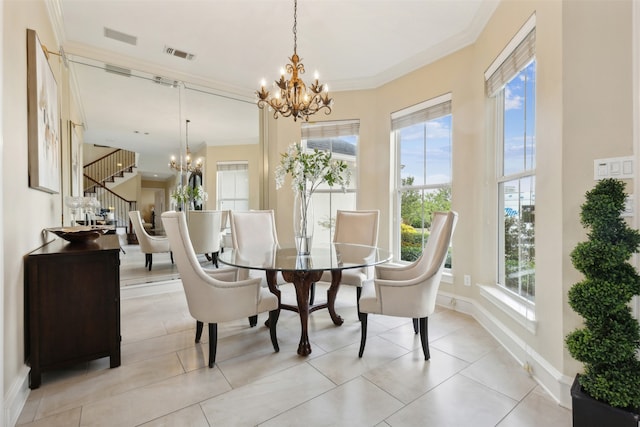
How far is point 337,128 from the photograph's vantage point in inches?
172

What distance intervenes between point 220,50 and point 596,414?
4.19 meters

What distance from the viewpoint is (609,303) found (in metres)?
1.31

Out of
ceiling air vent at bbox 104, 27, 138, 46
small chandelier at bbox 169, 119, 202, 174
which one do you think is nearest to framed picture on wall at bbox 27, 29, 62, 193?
ceiling air vent at bbox 104, 27, 138, 46

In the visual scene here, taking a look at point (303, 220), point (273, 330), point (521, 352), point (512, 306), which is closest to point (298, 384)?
point (273, 330)

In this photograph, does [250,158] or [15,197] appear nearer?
[15,197]

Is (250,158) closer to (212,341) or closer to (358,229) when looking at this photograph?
(358,229)

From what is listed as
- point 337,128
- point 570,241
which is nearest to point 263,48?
point 337,128

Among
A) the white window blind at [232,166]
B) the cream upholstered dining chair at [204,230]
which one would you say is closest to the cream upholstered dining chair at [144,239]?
the cream upholstered dining chair at [204,230]

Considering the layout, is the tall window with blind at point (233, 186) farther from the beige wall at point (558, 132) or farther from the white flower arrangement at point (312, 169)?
the beige wall at point (558, 132)

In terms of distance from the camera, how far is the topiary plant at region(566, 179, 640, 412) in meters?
1.31

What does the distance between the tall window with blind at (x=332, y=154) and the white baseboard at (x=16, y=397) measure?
324 cm

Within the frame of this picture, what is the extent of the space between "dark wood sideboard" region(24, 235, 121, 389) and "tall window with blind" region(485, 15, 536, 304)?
3.08 meters

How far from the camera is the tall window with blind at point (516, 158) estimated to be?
2252 mm

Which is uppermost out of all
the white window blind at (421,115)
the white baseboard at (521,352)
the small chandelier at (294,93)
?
the white window blind at (421,115)
